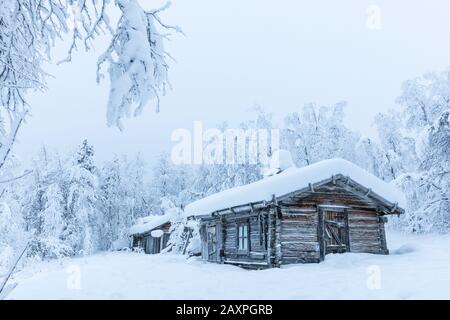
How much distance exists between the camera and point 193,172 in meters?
57.3

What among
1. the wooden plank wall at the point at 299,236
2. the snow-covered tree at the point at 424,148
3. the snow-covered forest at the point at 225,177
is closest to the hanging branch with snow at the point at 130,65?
the wooden plank wall at the point at 299,236

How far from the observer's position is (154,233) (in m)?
36.0

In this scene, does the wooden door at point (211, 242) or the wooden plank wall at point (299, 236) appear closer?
the wooden plank wall at point (299, 236)

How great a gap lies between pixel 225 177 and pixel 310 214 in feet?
73.2

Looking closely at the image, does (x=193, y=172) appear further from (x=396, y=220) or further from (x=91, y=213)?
(x=396, y=220)

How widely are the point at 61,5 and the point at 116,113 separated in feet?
5.45

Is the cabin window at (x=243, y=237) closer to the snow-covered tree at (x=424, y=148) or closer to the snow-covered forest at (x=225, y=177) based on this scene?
the snow-covered forest at (x=225, y=177)

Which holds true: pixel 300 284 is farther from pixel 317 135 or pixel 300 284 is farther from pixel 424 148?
pixel 317 135

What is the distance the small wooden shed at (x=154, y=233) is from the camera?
36.7 metres

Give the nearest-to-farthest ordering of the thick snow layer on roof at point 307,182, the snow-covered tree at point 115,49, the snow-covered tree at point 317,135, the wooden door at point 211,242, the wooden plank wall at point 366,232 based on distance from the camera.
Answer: the snow-covered tree at point 115,49 < the thick snow layer on roof at point 307,182 < the wooden plank wall at point 366,232 < the wooden door at point 211,242 < the snow-covered tree at point 317,135

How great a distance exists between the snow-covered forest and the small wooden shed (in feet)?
14.5

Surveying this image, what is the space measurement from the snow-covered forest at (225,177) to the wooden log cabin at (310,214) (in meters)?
8.65

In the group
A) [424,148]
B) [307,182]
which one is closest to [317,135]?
[424,148]
